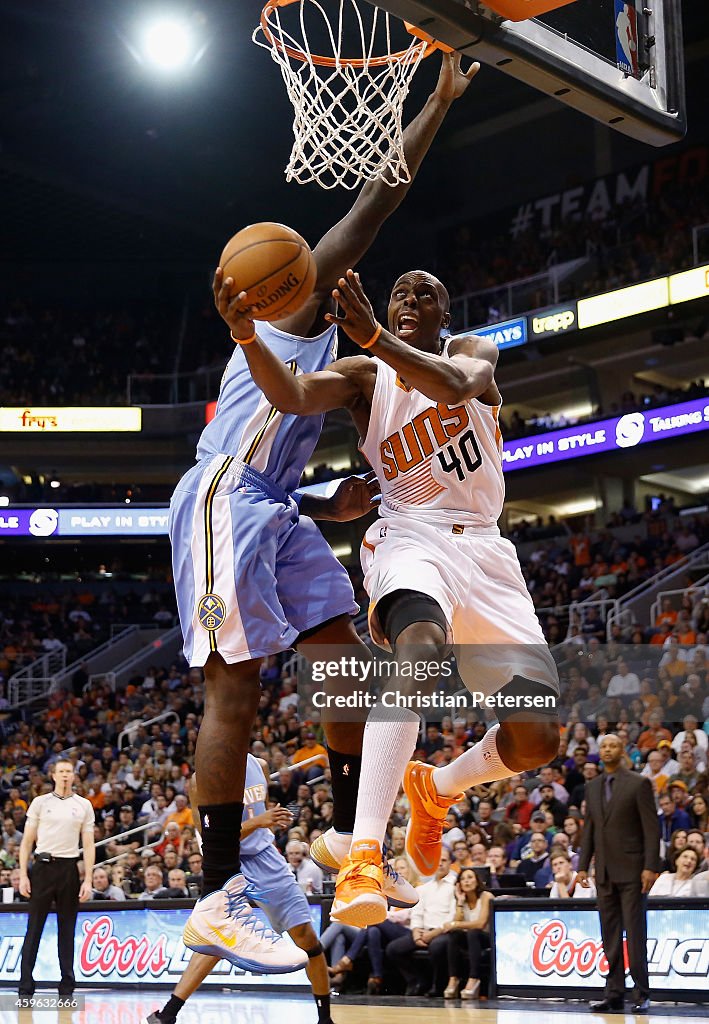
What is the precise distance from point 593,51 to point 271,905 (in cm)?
360

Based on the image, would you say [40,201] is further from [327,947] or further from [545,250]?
[327,947]

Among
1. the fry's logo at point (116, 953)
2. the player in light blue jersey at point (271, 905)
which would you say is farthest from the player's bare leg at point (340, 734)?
the fry's logo at point (116, 953)

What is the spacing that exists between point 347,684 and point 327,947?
262 inches

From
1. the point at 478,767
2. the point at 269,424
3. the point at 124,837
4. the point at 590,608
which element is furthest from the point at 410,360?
the point at 590,608

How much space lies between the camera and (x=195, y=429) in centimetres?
2575

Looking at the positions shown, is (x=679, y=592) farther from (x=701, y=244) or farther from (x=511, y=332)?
(x=511, y=332)

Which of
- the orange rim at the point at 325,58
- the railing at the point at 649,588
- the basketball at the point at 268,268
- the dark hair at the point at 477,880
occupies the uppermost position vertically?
the railing at the point at 649,588

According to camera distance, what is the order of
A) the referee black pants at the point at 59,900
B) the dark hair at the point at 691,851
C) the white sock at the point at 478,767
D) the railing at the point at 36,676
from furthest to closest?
the railing at the point at 36,676, the referee black pants at the point at 59,900, the dark hair at the point at 691,851, the white sock at the point at 478,767

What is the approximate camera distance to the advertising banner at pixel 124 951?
422 inches

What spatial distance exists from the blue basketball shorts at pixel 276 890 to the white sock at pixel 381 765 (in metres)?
1.67

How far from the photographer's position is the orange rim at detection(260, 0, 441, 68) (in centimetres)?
503

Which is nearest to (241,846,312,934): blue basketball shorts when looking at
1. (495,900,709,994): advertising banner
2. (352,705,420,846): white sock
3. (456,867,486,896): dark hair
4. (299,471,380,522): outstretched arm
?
(299,471,380,522): outstretched arm

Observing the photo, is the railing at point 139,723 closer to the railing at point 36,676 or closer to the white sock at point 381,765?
the railing at point 36,676

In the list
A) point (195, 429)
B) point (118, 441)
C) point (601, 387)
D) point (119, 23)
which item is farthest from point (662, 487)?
point (119, 23)
